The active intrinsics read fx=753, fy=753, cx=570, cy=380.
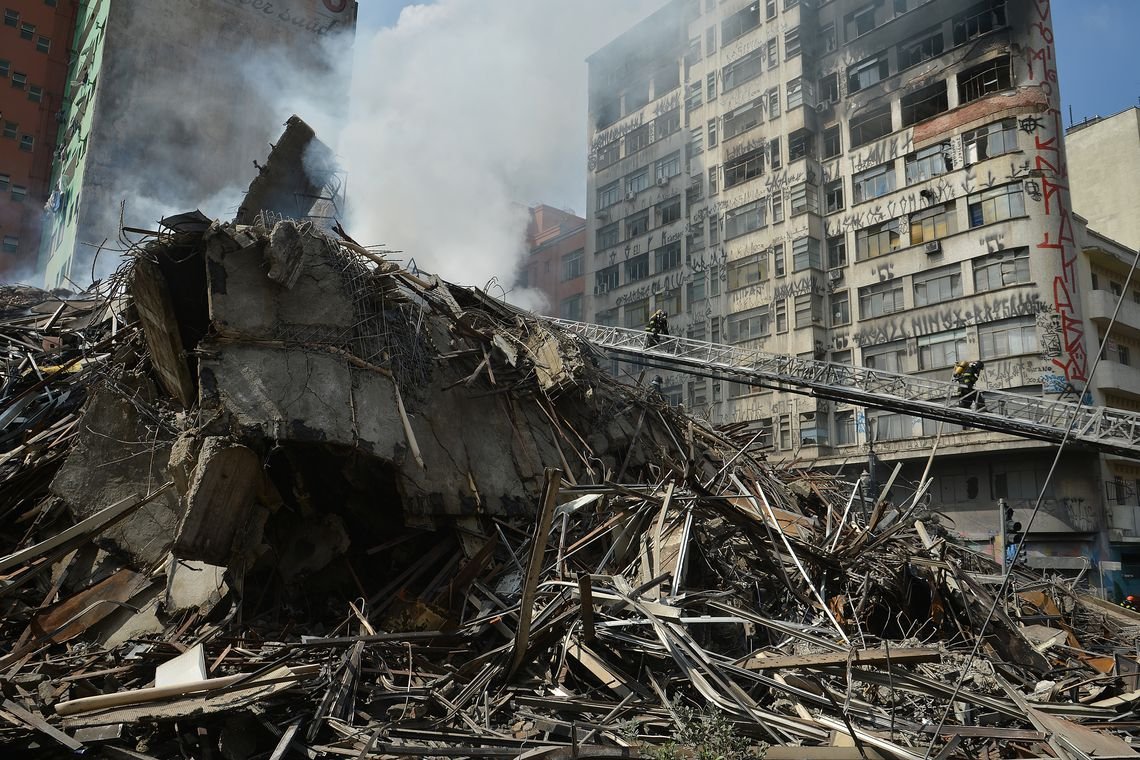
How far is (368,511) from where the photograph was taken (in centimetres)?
751

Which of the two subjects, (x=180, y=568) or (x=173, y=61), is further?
(x=173, y=61)

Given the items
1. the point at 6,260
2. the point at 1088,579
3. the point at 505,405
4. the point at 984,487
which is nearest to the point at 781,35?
the point at 984,487

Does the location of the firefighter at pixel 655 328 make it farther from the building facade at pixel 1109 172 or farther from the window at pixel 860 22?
the building facade at pixel 1109 172

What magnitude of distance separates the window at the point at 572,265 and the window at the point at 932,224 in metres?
20.7

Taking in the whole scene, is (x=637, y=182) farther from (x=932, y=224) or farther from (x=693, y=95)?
(x=932, y=224)

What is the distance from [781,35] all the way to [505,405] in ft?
108

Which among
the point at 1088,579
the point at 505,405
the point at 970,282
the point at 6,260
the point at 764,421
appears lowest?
the point at 1088,579

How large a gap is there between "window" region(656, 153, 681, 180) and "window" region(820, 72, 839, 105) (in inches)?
306

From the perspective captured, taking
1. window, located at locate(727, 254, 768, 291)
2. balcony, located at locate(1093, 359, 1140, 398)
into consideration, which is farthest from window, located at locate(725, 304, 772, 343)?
balcony, located at locate(1093, 359, 1140, 398)

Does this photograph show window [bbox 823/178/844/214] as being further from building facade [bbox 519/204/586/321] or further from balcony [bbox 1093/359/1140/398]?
building facade [bbox 519/204/586/321]

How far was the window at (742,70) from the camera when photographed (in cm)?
3609

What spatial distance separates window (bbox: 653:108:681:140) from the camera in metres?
39.6

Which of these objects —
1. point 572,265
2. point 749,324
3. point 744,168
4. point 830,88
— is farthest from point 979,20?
point 572,265

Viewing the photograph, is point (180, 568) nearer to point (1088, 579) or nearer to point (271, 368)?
point (271, 368)
